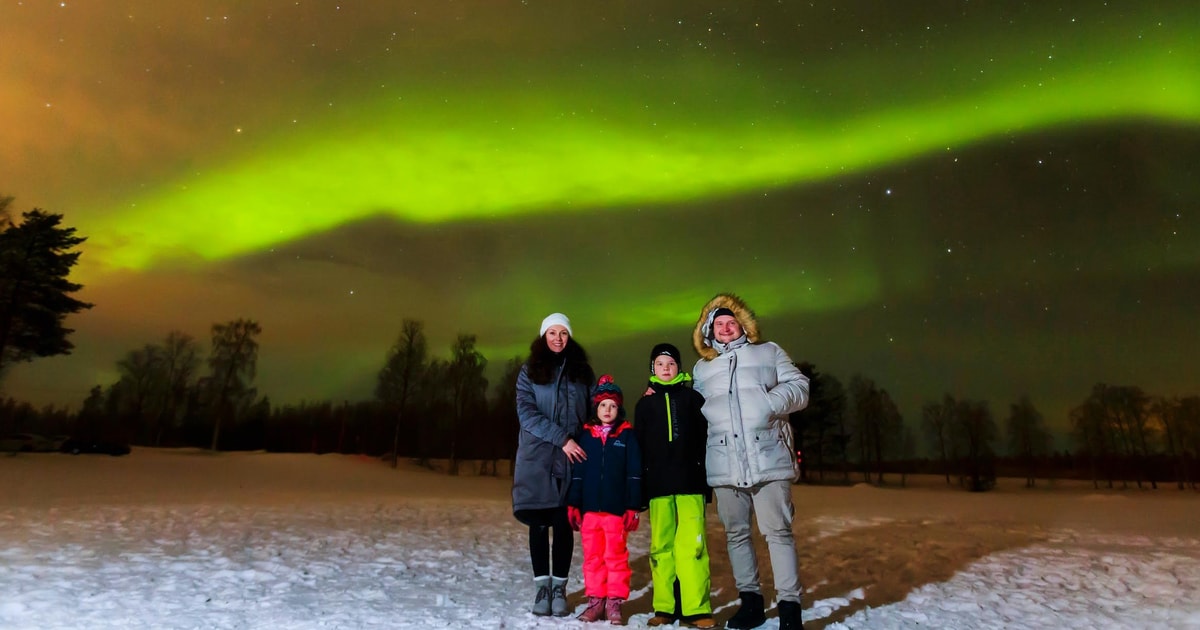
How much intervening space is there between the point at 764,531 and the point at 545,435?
1746 millimetres

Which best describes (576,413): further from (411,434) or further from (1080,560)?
(411,434)

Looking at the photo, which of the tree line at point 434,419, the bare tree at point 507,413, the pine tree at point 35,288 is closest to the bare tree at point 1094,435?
the tree line at point 434,419

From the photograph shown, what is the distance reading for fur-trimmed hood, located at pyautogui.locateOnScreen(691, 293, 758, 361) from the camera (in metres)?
5.23

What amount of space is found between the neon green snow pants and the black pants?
2.16ft

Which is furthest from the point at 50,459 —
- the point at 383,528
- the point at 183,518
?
the point at 383,528

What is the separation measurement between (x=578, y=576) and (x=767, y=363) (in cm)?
324

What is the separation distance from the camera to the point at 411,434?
195 feet

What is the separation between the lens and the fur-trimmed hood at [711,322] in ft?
17.1

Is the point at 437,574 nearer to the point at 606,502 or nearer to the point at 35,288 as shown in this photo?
the point at 606,502

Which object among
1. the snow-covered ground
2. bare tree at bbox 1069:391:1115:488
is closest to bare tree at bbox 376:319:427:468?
the snow-covered ground

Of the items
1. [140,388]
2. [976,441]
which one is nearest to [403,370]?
[140,388]

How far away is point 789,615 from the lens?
439 cm

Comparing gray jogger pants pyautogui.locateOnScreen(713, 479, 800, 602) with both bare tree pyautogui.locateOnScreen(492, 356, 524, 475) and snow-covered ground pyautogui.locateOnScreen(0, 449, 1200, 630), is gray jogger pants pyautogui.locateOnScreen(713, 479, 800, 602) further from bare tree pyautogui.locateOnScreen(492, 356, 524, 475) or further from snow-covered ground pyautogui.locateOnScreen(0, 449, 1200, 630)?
bare tree pyautogui.locateOnScreen(492, 356, 524, 475)

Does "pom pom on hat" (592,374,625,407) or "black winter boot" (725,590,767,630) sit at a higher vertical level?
"pom pom on hat" (592,374,625,407)
